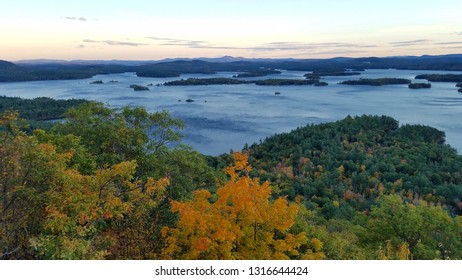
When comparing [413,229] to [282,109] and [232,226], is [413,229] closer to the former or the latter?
[232,226]

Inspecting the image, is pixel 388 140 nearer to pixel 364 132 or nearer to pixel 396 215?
pixel 364 132

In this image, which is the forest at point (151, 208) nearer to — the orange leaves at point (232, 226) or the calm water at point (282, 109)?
the orange leaves at point (232, 226)

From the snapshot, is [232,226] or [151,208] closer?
[232,226]

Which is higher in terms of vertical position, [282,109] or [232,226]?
[232,226]

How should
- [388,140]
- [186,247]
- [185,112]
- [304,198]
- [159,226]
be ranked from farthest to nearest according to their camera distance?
[185,112] < [388,140] < [304,198] < [159,226] < [186,247]

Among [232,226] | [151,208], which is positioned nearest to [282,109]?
[151,208]

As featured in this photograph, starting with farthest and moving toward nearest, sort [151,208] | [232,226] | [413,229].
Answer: [413,229] → [151,208] → [232,226]

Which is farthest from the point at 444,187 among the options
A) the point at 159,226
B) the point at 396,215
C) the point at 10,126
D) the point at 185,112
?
the point at 185,112
